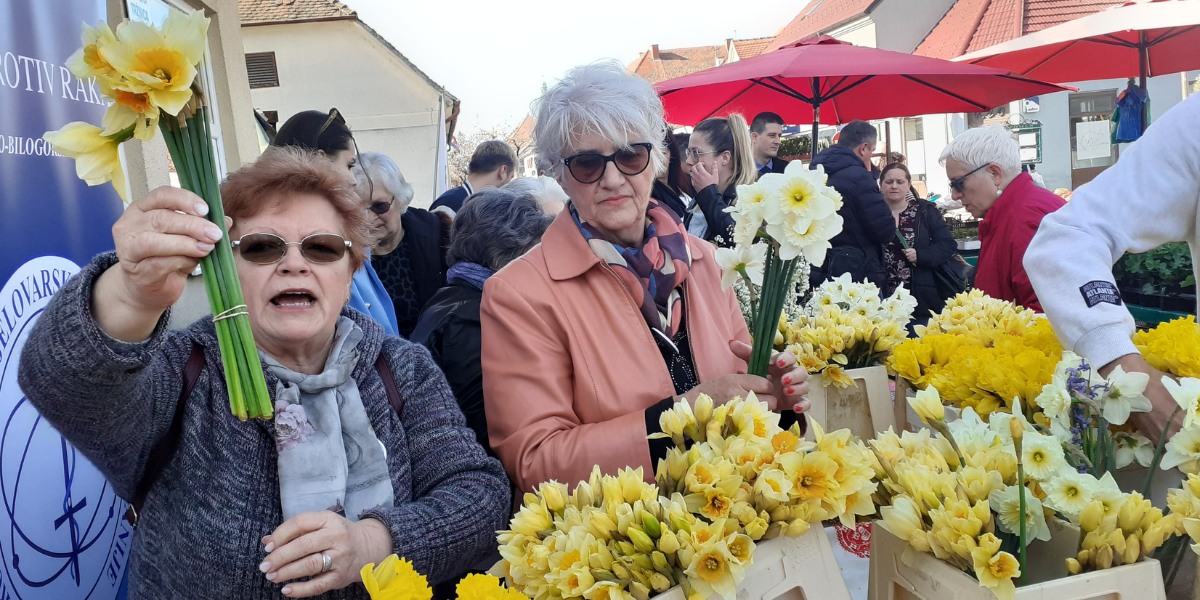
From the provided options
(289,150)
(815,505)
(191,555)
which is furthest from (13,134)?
(815,505)

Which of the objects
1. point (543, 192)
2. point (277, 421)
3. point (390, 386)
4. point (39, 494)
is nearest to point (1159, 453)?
point (390, 386)

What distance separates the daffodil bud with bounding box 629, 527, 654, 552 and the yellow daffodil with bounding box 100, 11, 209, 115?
844mm

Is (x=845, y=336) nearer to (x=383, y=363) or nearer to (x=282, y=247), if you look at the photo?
(x=383, y=363)

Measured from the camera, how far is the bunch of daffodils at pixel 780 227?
153 centimetres

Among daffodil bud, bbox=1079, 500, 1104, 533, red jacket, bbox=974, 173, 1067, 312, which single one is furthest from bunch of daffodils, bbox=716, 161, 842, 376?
red jacket, bbox=974, 173, 1067, 312

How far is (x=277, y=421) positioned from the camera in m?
1.62

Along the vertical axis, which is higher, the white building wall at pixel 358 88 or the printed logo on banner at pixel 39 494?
the white building wall at pixel 358 88

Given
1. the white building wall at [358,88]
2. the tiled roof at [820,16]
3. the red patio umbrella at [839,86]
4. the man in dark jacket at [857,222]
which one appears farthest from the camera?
the tiled roof at [820,16]

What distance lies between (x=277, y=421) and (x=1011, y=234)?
346 centimetres

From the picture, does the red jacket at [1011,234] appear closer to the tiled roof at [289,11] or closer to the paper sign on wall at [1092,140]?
the paper sign on wall at [1092,140]

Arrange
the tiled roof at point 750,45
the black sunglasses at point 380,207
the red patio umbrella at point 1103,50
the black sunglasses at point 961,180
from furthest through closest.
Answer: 1. the tiled roof at point 750,45
2. the red patio umbrella at point 1103,50
3. the black sunglasses at point 961,180
4. the black sunglasses at point 380,207

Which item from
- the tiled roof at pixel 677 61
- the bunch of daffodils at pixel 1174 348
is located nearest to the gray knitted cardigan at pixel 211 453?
the bunch of daffodils at pixel 1174 348

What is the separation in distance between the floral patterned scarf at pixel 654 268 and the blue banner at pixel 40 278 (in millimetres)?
1372

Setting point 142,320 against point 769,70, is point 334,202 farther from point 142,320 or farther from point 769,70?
point 769,70
